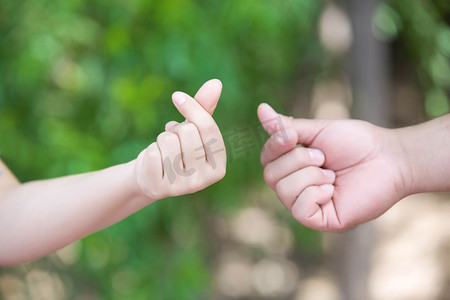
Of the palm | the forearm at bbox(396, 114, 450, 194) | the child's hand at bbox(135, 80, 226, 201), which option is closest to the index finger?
the child's hand at bbox(135, 80, 226, 201)

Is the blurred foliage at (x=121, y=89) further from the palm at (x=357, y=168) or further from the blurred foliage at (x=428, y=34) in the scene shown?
the blurred foliage at (x=428, y=34)

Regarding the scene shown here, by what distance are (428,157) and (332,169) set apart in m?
0.23

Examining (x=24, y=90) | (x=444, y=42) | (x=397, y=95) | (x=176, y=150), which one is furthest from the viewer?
(x=397, y=95)

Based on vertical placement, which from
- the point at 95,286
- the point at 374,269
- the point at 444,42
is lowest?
the point at 374,269

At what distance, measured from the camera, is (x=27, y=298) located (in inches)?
78.5

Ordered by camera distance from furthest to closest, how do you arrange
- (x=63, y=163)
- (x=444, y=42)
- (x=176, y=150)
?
1. (x=444, y=42)
2. (x=63, y=163)
3. (x=176, y=150)

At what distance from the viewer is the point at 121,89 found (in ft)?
5.00

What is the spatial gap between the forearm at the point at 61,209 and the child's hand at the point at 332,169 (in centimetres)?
35

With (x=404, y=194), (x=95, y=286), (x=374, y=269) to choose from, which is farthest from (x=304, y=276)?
(x=404, y=194)

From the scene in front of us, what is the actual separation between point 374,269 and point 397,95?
1191 mm

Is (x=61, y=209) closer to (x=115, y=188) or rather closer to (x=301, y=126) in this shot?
(x=115, y=188)

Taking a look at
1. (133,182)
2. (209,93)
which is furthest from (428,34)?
(133,182)

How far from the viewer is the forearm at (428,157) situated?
1.24 m

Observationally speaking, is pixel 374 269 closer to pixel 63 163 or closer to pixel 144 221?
pixel 144 221
